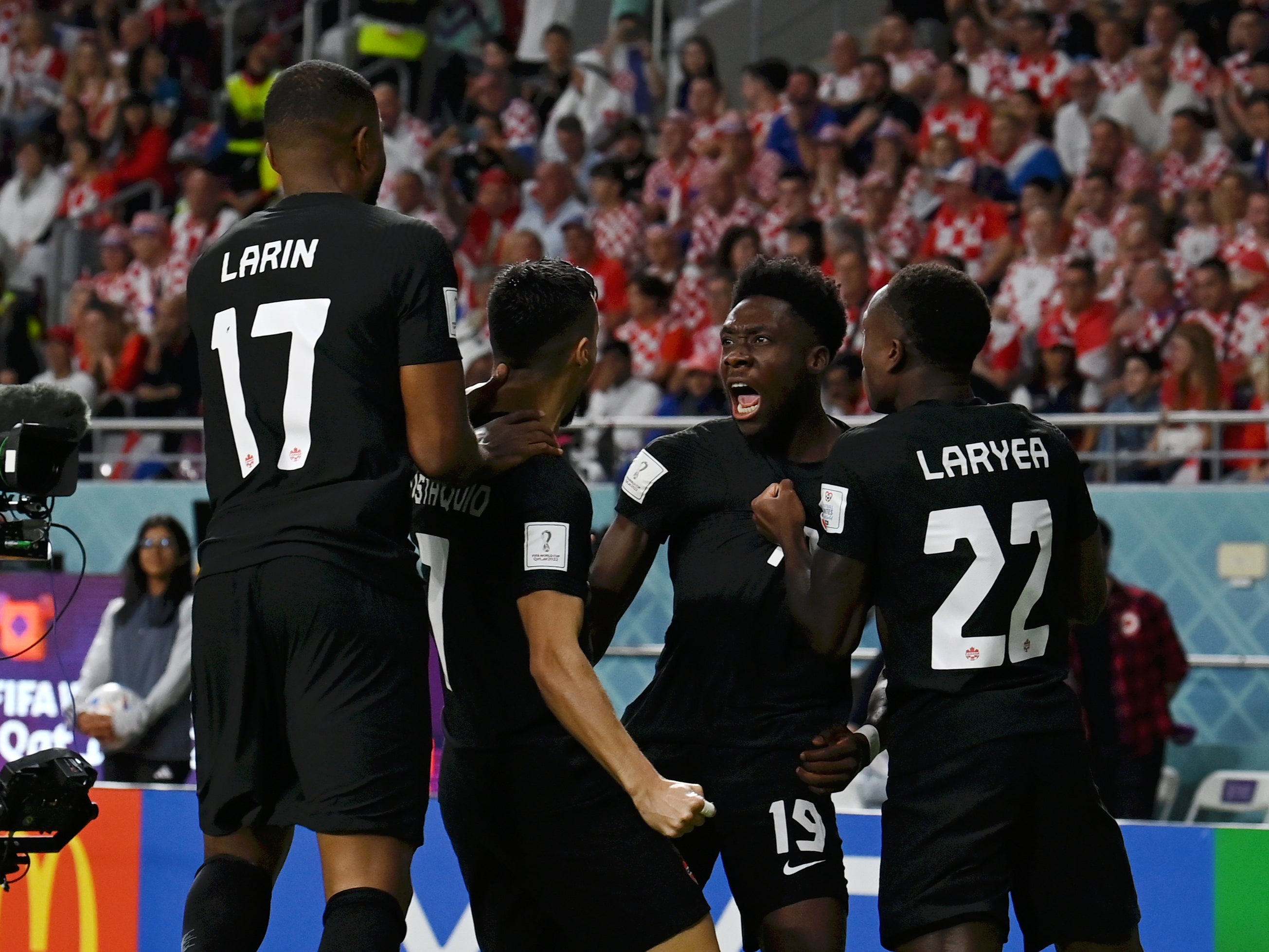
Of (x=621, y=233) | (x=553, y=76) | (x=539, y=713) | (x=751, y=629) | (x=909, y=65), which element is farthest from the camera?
(x=553, y=76)

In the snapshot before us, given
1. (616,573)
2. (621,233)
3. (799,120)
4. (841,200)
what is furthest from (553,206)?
(616,573)

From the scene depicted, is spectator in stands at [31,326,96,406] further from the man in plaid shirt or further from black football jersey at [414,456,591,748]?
black football jersey at [414,456,591,748]

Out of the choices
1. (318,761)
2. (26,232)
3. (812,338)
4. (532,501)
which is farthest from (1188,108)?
(26,232)

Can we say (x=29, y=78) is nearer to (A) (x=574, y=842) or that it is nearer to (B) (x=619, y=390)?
(B) (x=619, y=390)

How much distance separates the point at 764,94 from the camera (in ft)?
38.3

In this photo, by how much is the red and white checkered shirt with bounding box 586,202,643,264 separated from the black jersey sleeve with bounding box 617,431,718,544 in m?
7.31

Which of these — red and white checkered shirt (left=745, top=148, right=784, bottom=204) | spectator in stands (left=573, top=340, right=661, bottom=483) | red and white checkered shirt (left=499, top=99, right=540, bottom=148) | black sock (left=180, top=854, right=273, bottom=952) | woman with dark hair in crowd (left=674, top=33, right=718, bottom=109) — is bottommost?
black sock (left=180, top=854, right=273, bottom=952)

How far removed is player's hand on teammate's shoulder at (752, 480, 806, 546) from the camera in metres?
3.68

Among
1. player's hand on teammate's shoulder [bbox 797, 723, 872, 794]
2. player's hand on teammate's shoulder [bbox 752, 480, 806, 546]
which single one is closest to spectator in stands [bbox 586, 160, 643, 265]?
player's hand on teammate's shoulder [bbox 752, 480, 806, 546]

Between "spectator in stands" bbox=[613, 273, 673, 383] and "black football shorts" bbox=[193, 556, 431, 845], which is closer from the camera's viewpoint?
"black football shorts" bbox=[193, 556, 431, 845]

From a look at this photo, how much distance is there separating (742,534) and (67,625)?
5221 mm

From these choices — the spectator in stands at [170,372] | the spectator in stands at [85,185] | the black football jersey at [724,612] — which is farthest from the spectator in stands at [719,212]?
the black football jersey at [724,612]

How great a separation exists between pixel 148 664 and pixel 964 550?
17.1 ft

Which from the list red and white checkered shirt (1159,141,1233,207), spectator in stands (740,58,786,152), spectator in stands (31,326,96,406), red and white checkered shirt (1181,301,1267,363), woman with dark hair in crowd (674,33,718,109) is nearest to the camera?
red and white checkered shirt (1181,301,1267,363)
